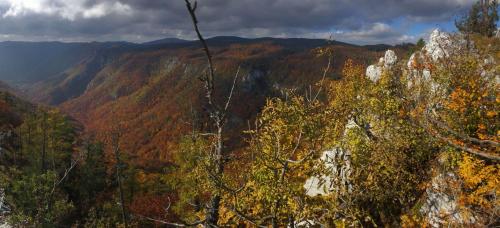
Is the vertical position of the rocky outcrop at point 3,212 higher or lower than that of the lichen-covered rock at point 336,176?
lower

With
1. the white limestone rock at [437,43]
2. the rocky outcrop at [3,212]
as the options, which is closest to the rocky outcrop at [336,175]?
the rocky outcrop at [3,212]

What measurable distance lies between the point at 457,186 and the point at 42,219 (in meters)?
25.4

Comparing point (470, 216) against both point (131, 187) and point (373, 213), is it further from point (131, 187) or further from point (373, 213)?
point (131, 187)

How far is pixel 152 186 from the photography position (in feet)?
233

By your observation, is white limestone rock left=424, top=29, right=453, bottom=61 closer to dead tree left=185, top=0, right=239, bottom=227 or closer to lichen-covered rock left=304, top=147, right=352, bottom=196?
lichen-covered rock left=304, top=147, right=352, bottom=196

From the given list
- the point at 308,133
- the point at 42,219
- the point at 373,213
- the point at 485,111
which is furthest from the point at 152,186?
the point at 308,133

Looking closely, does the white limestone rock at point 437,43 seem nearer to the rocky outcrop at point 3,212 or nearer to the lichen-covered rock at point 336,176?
the lichen-covered rock at point 336,176

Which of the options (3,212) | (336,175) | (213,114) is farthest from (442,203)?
(3,212)

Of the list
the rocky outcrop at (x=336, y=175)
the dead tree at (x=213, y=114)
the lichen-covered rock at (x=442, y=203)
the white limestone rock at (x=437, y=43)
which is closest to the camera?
the dead tree at (x=213, y=114)

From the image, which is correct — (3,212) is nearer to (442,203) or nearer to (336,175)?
(336,175)

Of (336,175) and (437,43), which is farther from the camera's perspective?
(437,43)

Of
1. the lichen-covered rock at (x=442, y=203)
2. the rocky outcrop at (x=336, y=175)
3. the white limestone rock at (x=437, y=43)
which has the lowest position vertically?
the lichen-covered rock at (x=442, y=203)

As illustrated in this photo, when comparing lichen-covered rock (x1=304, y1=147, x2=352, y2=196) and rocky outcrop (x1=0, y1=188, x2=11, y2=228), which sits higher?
lichen-covered rock (x1=304, y1=147, x2=352, y2=196)

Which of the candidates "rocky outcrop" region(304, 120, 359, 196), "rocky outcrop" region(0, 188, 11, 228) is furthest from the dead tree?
"rocky outcrop" region(0, 188, 11, 228)
